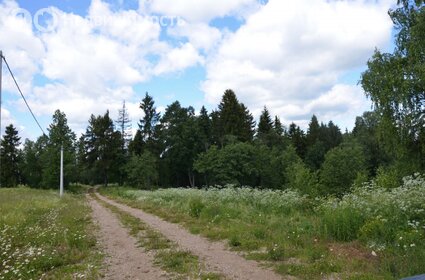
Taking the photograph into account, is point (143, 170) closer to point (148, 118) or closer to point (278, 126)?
point (148, 118)

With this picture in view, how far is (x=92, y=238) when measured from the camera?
11414mm

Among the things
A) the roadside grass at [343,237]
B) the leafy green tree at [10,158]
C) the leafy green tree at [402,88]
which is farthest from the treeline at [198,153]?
the roadside grass at [343,237]

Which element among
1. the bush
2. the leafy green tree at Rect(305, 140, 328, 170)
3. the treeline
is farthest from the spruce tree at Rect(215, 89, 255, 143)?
the bush

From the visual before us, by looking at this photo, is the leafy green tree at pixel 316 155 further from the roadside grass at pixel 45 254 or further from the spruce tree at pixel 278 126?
the roadside grass at pixel 45 254

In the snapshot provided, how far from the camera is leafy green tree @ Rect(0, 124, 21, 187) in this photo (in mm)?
76438

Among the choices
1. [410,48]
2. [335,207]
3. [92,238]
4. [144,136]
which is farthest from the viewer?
[144,136]

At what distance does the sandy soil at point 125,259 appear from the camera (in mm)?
7359

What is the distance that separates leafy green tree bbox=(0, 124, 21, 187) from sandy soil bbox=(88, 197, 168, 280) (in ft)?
242

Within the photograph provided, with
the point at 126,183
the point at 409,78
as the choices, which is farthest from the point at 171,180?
the point at 409,78

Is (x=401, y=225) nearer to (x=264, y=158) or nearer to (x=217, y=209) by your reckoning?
(x=217, y=209)

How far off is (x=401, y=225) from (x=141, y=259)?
5.65m

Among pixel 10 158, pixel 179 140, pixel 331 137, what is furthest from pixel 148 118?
pixel 331 137

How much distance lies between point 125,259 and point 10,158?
7930 centimetres

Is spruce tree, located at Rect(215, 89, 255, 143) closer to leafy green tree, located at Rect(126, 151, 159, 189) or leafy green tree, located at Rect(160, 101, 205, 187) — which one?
leafy green tree, located at Rect(160, 101, 205, 187)
